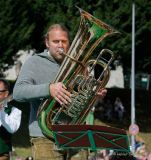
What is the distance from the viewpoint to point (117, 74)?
136 ft

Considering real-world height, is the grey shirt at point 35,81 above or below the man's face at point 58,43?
below

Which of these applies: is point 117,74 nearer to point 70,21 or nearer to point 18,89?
point 70,21

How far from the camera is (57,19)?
696 inches

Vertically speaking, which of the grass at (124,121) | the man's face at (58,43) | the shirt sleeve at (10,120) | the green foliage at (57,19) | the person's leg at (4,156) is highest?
the green foliage at (57,19)

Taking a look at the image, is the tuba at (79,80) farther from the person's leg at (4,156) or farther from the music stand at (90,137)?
the person's leg at (4,156)

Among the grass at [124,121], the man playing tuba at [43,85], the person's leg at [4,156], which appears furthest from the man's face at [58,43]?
the grass at [124,121]

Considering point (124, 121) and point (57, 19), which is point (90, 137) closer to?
point (57, 19)

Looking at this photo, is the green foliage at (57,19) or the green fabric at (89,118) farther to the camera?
the green foliage at (57,19)

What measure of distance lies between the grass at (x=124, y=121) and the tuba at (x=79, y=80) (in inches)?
390

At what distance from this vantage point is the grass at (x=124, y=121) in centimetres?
1627

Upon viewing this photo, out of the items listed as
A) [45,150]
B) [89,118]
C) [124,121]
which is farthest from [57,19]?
[45,150]

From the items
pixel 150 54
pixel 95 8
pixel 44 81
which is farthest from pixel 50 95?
pixel 150 54

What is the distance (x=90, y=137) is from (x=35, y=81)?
637 millimetres

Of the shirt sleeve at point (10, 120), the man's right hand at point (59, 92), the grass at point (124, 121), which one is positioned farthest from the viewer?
the grass at point (124, 121)
